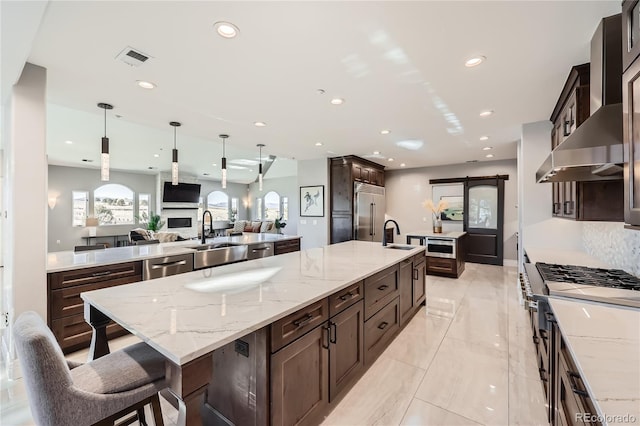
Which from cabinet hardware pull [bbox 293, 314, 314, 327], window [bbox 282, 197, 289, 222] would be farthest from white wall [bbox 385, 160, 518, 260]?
cabinet hardware pull [bbox 293, 314, 314, 327]

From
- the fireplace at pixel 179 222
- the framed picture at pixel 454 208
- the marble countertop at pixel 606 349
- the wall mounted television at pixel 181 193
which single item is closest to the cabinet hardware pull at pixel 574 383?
the marble countertop at pixel 606 349

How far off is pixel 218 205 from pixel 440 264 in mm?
10045

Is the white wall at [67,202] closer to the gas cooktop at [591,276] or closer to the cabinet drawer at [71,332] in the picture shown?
the cabinet drawer at [71,332]

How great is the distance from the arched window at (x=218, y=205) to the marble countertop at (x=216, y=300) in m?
10.6

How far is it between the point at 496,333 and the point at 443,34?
2997 mm

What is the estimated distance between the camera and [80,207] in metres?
8.62

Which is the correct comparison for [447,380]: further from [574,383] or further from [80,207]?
[80,207]

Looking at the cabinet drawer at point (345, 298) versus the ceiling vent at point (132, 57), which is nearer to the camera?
the cabinet drawer at point (345, 298)

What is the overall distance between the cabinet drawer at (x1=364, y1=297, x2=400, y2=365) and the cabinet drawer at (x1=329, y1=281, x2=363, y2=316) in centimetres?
32

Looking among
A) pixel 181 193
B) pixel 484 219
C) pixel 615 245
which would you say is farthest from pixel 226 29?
pixel 181 193

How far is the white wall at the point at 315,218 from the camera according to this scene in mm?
6321

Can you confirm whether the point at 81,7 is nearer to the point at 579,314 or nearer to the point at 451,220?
the point at 579,314

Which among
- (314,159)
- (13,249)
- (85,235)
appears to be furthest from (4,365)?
(85,235)

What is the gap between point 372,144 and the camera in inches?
200
